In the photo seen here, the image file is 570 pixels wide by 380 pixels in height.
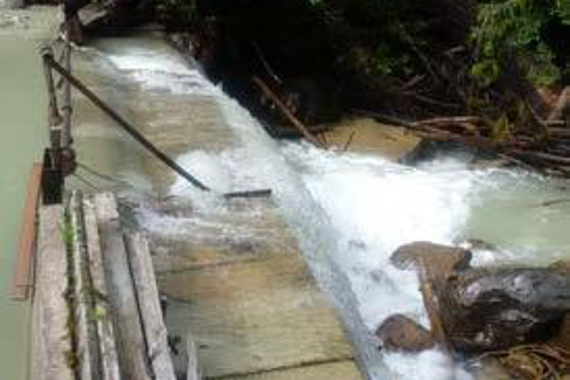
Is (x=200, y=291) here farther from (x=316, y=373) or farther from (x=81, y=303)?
(x=81, y=303)

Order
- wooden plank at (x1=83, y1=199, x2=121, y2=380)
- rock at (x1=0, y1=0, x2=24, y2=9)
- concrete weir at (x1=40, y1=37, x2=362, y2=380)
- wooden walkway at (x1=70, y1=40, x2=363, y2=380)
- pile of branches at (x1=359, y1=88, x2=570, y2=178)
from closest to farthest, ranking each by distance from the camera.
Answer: wooden plank at (x1=83, y1=199, x2=121, y2=380) → concrete weir at (x1=40, y1=37, x2=362, y2=380) → wooden walkway at (x1=70, y1=40, x2=363, y2=380) → pile of branches at (x1=359, y1=88, x2=570, y2=178) → rock at (x1=0, y1=0, x2=24, y2=9)

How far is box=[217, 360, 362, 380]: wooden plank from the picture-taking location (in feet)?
15.9

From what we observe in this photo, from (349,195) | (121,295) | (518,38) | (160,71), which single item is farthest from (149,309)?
(518,38)

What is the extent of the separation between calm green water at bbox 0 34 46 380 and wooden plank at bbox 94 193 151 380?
0.86 meters

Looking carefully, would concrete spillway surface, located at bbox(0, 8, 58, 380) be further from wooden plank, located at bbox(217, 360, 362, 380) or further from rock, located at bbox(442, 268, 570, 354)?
rock, located at bbox(442, 268, 570, 354)

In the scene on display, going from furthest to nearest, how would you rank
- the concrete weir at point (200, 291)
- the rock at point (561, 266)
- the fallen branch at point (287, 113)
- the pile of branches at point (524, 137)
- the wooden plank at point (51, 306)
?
the fallen branch at point (287, 113) → the pile of branches at point (524, 137) → the rock at point (561, 266) → the concrete weir at point (200, 291) → the wooden plank at point (51, 306)

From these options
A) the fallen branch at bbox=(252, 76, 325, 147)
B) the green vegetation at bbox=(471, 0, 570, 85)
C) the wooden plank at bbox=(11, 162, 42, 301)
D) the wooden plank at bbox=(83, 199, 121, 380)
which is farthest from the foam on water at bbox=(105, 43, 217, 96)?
the wooden plank at bbox=(83, 199, 121, 380)

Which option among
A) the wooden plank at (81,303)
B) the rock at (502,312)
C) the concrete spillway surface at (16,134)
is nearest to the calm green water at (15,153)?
the concrete spillway surface at (16,134)

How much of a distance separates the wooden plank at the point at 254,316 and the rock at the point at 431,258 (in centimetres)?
213

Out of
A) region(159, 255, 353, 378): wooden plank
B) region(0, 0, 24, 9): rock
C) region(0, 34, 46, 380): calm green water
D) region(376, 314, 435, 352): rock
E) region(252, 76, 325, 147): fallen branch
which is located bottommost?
region(252, 76, 325, 147): fallen branch

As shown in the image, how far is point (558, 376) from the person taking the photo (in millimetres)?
6660

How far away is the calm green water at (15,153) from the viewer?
5277mm

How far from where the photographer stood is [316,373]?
489 centimetres

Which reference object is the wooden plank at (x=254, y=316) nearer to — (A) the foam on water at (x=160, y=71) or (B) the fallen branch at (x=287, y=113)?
(A) the foam on water at (x=160, y=71)
